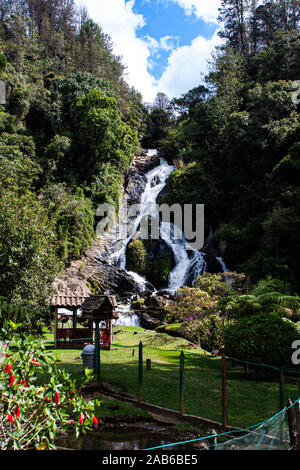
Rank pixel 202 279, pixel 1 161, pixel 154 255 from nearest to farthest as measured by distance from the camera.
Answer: pixel 202 279 < pixel 1 161 < pixel 154 255

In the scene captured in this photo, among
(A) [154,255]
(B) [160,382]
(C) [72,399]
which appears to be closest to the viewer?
(C) [72,399]

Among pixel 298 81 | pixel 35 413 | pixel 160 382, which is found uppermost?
pixel 298 81

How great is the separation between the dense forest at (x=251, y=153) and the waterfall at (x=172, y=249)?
228cm

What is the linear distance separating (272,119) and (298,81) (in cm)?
626

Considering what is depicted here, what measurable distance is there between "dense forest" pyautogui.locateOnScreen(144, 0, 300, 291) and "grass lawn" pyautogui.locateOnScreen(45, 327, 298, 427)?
1222cm

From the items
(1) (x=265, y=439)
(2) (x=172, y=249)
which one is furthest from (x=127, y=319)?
(1) (x=265, y=439)

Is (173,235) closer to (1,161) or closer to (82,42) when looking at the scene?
(1,161)

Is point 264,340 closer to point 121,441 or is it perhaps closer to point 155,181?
point 121,441

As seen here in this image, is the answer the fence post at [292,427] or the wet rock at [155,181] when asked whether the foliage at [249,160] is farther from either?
the fence post at [292,427]

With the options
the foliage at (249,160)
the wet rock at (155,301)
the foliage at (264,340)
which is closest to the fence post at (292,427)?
the foliage at (264,340)

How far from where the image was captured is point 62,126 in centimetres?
3681

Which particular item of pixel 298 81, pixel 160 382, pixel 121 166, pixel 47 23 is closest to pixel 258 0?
pixel 298 81

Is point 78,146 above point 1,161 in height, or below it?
above

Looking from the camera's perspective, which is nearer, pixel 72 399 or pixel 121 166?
pixel 72 399
